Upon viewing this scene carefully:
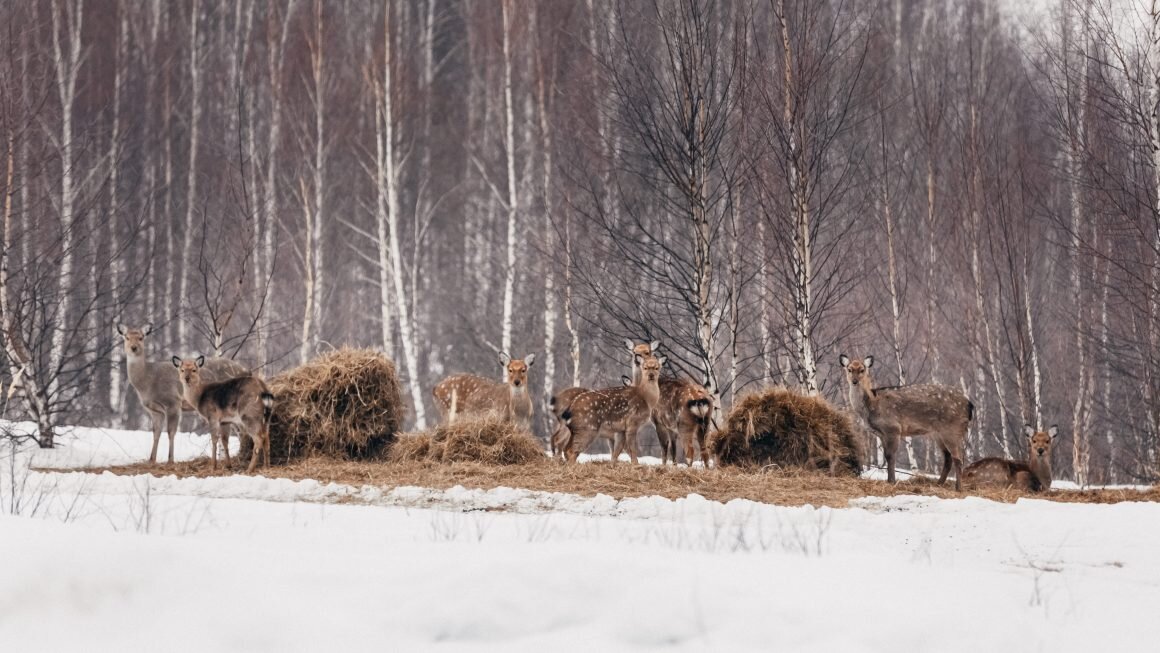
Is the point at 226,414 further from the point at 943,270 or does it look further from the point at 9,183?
the point at 943,270

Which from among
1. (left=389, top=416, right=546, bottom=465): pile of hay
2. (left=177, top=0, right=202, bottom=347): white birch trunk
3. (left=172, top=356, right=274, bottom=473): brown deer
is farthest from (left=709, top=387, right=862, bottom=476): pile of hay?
(left=177, top=0, right=202, bottom=347): white birch trunk

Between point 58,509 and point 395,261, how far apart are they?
48.5 ft

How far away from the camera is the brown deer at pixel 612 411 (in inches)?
514

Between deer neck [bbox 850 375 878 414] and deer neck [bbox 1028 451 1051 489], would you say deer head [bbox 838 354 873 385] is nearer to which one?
deer neck [bbox 850 375 878 414]

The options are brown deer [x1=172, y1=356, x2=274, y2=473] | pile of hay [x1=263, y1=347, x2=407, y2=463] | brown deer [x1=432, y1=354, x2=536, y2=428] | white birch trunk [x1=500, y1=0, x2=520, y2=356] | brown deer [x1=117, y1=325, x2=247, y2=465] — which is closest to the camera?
brown deer [x1=172, y1=356, x2=274, y2=473]

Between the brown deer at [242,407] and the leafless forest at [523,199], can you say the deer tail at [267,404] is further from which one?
the leafless forest at [523,199]

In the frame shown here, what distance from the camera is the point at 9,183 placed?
15.8 meters

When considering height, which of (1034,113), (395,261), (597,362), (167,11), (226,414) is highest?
(167,11)

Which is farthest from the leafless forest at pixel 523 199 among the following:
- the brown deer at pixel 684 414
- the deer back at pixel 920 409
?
the deer back at pixel 920 409

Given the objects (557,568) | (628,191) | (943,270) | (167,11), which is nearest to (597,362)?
(628,191)

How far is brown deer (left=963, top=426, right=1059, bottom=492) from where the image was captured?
1284 centimetres

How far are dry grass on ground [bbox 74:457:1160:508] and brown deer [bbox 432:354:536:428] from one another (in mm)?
1673

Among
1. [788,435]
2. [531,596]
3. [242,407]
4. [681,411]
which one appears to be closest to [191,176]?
[242,407]

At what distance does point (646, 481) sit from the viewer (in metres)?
11.0
